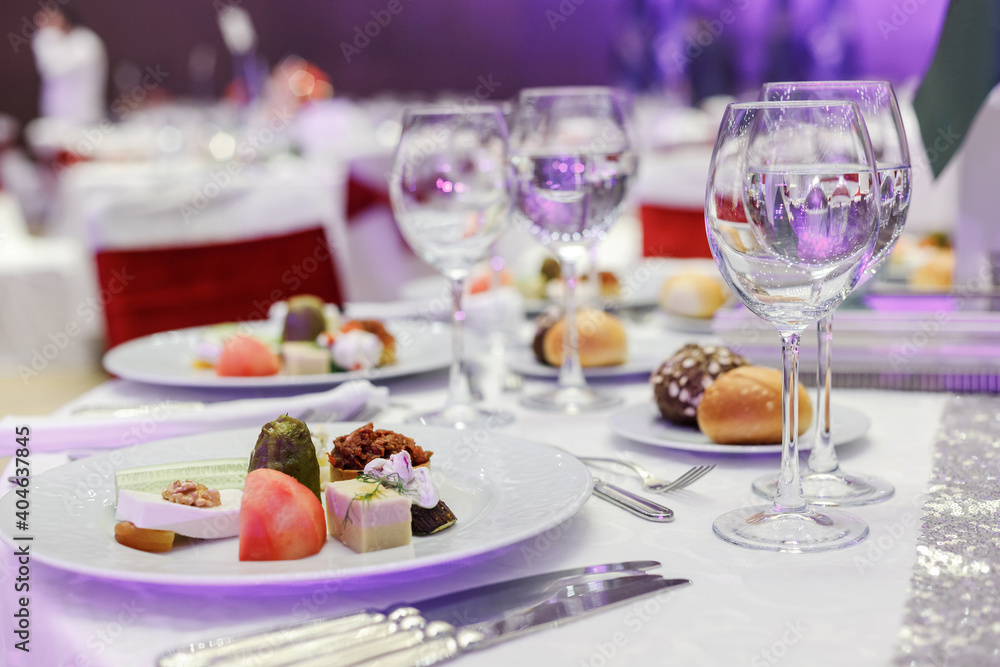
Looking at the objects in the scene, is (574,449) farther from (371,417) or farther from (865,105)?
(865,105)

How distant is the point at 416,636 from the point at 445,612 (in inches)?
1.5

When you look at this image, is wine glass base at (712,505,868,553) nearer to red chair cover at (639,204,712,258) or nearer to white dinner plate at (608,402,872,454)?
white dinner plate at (608,402,872,454)

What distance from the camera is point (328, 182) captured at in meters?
4.56

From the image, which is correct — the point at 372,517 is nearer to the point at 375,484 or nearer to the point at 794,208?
the point at 375,484

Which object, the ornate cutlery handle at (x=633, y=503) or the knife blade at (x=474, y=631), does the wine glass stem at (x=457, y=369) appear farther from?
the knife blade at (x=474, y=631)

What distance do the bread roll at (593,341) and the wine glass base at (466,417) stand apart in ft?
0.64

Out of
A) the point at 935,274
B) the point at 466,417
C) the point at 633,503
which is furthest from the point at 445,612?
the point at 935,274

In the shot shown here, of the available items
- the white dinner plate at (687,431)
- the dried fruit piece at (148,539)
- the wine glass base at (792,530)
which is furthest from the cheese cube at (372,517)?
the white dinner plate at (687,431)

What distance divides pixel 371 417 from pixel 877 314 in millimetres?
581

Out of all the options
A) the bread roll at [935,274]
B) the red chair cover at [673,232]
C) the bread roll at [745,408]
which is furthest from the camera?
the red chair cover at [673,232]

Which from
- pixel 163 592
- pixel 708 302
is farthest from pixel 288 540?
pixel 708 302

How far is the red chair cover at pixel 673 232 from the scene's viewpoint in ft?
10.8

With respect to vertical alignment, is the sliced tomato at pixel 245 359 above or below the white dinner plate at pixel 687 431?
above

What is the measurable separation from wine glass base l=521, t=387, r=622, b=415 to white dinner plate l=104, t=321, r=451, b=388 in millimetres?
174
